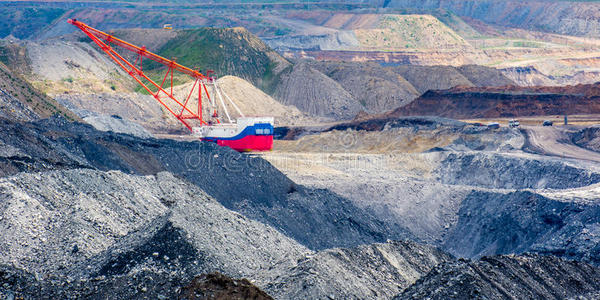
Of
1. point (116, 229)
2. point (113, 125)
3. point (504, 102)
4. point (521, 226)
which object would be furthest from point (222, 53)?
point (116, 229)

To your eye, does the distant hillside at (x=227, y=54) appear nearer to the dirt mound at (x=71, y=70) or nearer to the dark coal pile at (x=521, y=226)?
the dirt mound at (x=71, y=70)

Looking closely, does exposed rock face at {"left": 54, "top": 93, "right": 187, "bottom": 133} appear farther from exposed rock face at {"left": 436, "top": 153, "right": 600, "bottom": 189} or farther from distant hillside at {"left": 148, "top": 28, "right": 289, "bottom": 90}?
exposed rock face at {"left": 436, "top": 153, "right": 600, "bottom": 189}

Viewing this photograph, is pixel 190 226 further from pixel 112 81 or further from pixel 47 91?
pixel 112 81

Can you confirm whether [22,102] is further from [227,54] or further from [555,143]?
[227,54]

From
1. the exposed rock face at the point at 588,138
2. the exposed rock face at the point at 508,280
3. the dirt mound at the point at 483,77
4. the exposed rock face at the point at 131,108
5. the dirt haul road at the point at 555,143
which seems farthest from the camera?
the dirt mound at the point at 483,77

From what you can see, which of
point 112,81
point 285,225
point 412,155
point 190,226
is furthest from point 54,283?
point 112,81

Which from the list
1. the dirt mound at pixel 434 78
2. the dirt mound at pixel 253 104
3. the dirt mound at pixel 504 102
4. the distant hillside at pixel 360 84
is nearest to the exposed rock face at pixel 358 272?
the dirt mound at pixel 504 102

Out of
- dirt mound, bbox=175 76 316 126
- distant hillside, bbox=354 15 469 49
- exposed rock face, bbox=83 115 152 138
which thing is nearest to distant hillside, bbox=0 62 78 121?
exposed rock face, bbox=83 115 152 138
